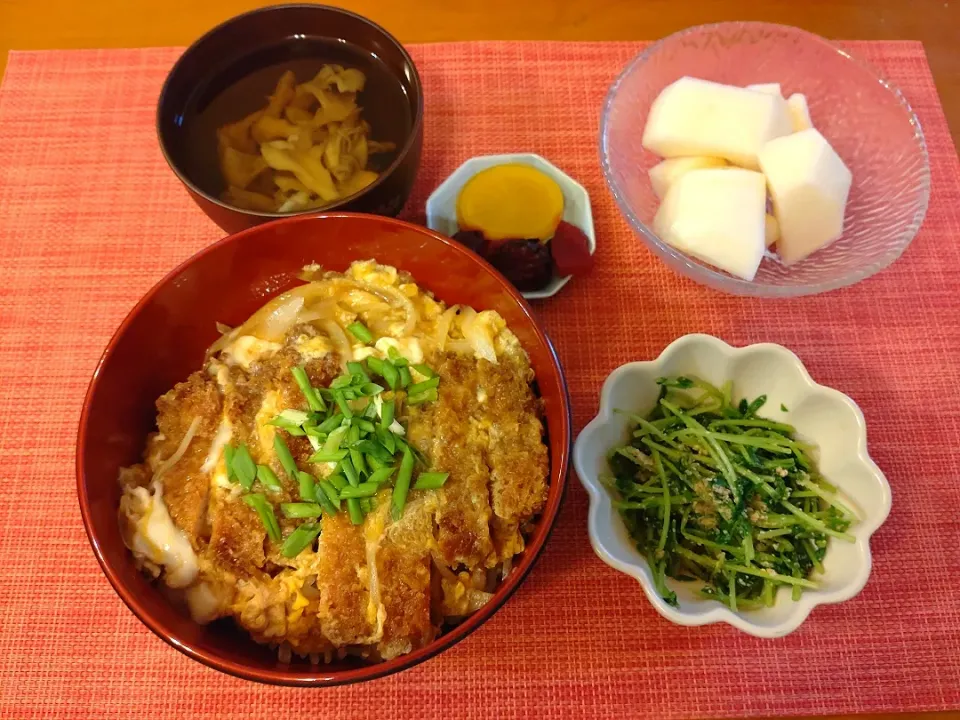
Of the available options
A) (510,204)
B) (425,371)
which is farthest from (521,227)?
(425,371)

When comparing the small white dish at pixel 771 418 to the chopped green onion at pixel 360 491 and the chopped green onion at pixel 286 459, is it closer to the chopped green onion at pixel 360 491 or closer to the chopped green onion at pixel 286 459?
the chopped green onion at pixel 360 491

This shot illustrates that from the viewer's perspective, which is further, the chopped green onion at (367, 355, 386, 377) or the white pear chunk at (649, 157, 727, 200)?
the white pear chunk at (649, 157, 727, 200)

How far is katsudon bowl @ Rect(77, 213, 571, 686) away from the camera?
112 cm

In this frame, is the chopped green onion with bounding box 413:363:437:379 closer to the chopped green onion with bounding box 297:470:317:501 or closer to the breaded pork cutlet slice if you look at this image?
the breaded pork cutlet slice

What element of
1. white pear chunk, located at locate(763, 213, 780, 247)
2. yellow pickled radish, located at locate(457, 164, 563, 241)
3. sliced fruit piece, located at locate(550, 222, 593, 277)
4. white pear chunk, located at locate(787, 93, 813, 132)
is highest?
white pear chunk, located at locate(787, 93, 813, 132)

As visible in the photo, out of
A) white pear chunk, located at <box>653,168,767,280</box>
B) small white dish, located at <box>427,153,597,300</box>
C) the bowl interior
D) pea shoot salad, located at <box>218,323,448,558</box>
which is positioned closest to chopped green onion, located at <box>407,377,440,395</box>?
pea shoot salad, located at <box>218,323,448,558</box>

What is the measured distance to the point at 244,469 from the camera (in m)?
1.26

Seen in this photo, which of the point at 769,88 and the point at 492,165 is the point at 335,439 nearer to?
the point at 492,165

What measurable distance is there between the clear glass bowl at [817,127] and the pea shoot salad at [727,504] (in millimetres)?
351

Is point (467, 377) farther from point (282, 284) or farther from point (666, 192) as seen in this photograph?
point (666, 192)

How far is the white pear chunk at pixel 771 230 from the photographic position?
157 cm

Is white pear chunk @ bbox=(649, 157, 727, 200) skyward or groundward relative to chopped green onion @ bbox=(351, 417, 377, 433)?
skyward

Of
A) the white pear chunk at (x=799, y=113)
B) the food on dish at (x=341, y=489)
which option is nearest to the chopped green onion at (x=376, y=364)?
the food on dish at (x=341, y=489)

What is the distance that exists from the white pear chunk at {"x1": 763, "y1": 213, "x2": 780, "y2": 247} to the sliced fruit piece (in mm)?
405
